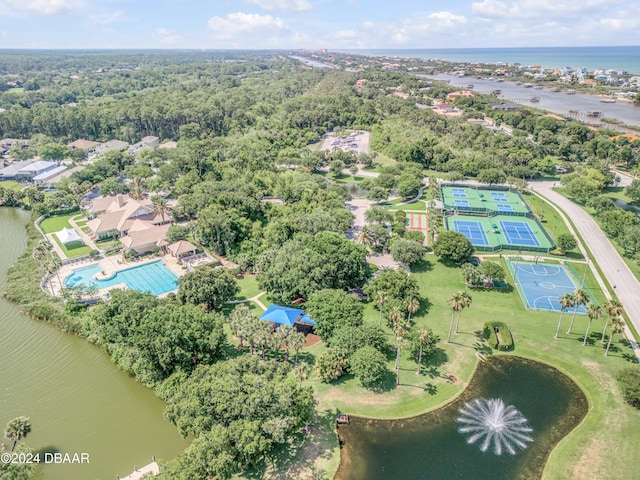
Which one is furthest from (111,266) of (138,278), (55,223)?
(55,223)

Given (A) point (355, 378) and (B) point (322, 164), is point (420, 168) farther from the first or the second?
(A) point (355, 378)

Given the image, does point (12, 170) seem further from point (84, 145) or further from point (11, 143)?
point (11, 143)

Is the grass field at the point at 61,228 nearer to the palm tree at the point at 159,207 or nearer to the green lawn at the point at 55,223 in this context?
the green lawn at the point at 55,223

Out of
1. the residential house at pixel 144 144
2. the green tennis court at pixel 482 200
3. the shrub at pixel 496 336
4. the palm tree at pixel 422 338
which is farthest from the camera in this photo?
the residential house at pixel 144 144

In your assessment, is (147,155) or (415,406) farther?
(147,155)

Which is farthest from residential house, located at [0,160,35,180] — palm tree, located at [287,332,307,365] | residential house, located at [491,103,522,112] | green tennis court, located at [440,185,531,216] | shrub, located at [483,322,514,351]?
residential house, located at [491,103,522,112]

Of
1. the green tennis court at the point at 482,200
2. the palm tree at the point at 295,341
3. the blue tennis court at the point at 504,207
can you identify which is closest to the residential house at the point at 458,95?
the green tennis court at the point at 482,200

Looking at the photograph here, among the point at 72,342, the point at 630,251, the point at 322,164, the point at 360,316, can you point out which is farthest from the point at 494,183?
the point at 72,342
